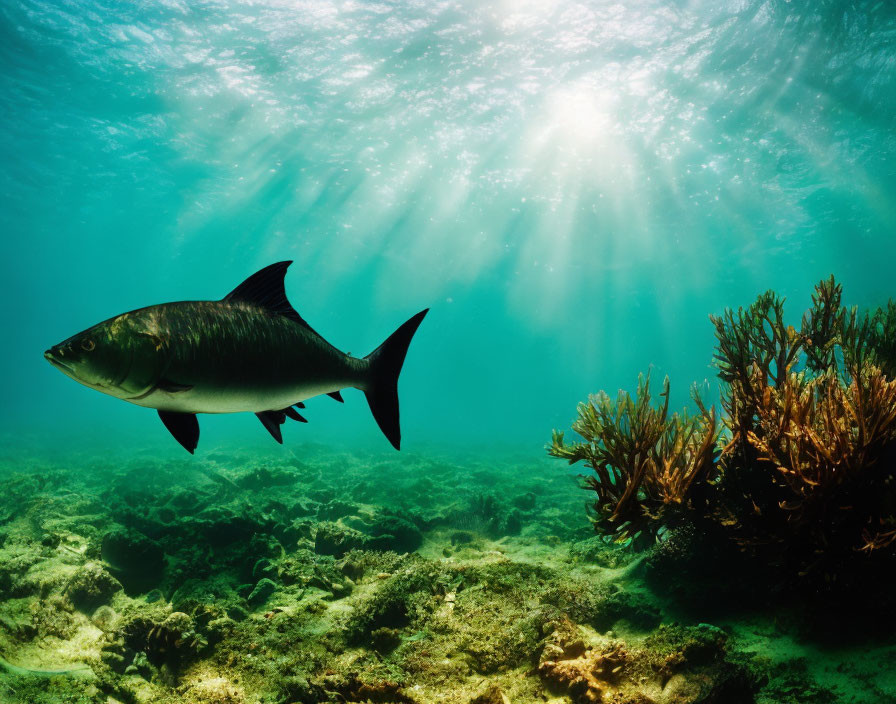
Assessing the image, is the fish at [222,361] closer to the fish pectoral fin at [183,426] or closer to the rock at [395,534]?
the fish pectoral fin at [183,426]

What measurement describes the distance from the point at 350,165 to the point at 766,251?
42.5 meters

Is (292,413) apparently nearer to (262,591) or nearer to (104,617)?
(262,591)

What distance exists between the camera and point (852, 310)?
557 centimetres

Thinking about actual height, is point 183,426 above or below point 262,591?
above

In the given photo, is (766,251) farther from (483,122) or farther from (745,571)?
(745,571)

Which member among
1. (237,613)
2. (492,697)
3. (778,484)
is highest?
(778,484)

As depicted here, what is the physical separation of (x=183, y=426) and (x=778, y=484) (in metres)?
4.26

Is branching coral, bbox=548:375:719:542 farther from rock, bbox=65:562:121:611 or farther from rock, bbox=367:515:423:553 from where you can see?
rock, bbox=65:562:121:611

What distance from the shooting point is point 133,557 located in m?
5.46

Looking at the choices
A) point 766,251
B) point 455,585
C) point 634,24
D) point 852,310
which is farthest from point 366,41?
point 766,251

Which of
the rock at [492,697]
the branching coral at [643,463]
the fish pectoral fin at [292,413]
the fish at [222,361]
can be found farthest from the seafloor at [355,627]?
the fish at [222,361]

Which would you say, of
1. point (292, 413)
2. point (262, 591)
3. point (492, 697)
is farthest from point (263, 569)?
point (292, 413)

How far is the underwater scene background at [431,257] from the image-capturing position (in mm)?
3189

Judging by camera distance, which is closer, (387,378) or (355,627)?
(387,378)
